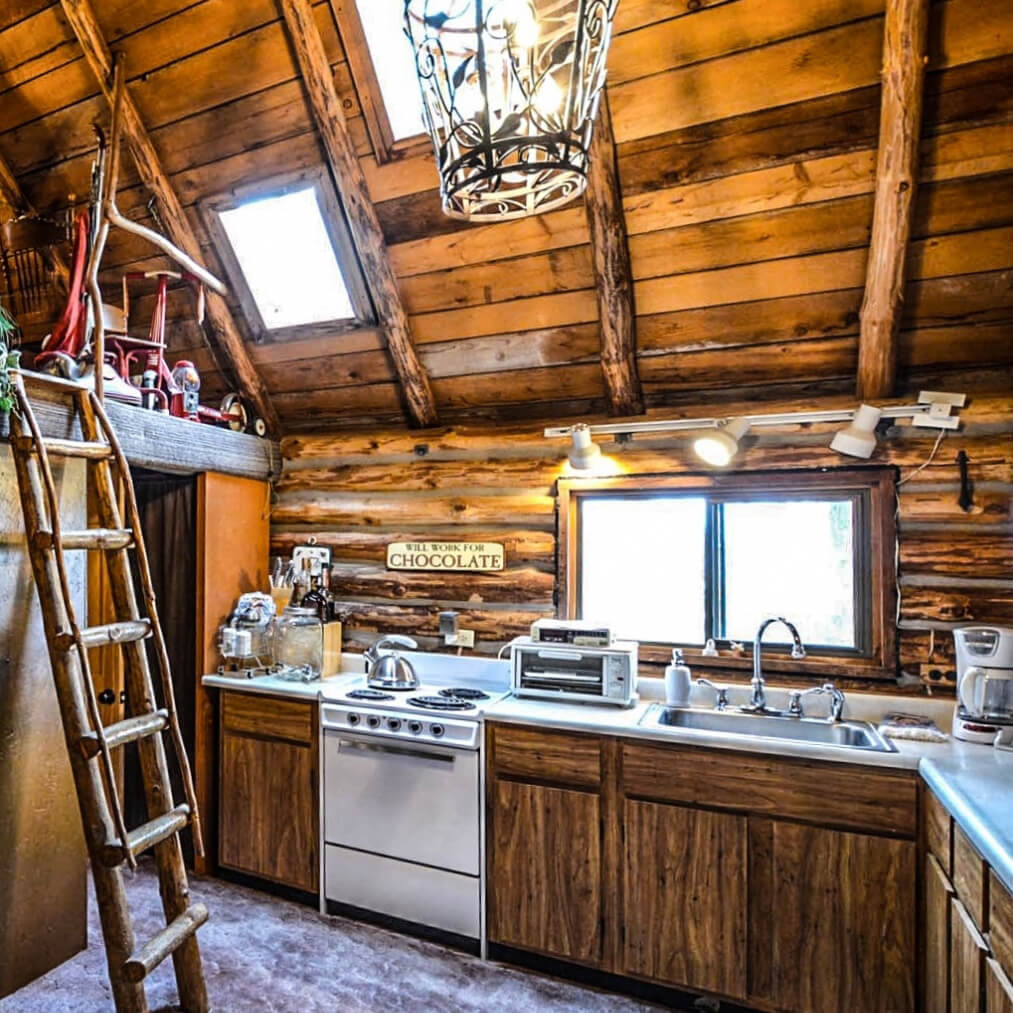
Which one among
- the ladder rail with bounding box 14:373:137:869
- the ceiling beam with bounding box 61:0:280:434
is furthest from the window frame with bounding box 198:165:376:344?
the ladder rail with bounding box 14:373:137:869

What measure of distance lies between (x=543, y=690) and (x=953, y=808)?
1.52 meters

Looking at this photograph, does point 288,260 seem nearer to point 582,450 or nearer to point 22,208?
point 22,208

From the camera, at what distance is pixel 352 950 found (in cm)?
266

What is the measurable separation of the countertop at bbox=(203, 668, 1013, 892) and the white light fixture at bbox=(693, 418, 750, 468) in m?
0.98

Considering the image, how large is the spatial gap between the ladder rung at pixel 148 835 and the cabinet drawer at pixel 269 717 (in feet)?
2.63

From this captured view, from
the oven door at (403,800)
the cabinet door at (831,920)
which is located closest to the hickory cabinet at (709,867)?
the cabinet door at (831,920)

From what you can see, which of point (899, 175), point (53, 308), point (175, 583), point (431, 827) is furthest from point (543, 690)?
point (53, 308)

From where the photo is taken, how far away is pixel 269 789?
3074 millimetres

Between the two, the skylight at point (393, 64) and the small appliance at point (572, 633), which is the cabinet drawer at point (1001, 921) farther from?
the skylight at point (393, 64)

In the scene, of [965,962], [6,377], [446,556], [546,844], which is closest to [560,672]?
[546,844]

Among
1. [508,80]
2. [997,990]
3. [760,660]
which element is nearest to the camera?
[508,80]

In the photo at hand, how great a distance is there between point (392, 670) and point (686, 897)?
5.04 feet

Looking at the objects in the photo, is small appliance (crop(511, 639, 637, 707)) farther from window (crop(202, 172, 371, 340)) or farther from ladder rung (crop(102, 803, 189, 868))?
window (crop(202, 172, 371, 340))

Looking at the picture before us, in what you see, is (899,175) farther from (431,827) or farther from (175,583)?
(175,583)
